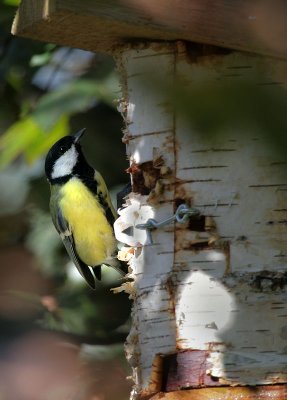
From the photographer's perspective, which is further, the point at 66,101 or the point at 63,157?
the point at 63,157

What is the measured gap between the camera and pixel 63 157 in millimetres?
3969

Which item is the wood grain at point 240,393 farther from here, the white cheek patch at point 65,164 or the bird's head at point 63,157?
the white cheek patch at point 65,164

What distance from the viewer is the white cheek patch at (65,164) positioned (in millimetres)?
3943

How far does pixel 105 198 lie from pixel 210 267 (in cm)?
173

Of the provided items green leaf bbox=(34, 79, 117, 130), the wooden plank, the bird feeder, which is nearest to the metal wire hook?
the bird feeder

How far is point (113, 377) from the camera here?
3.39 m

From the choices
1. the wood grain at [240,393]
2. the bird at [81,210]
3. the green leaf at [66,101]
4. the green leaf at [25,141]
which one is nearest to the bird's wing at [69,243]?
the bird at [81,210]

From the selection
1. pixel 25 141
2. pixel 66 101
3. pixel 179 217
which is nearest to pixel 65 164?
pixel 25 141

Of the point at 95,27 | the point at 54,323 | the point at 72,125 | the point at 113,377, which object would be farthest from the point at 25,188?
the point at 95,27

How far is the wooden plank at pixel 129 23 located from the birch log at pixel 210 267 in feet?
0.24

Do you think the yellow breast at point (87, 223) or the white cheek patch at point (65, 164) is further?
the yellow breast at point (87, 223)

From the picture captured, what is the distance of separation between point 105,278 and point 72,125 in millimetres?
671

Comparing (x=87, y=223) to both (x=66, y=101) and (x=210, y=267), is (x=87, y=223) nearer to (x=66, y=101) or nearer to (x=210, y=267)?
(x=66, y=101)

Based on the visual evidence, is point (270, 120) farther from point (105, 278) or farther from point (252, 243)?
point (105, 278)
